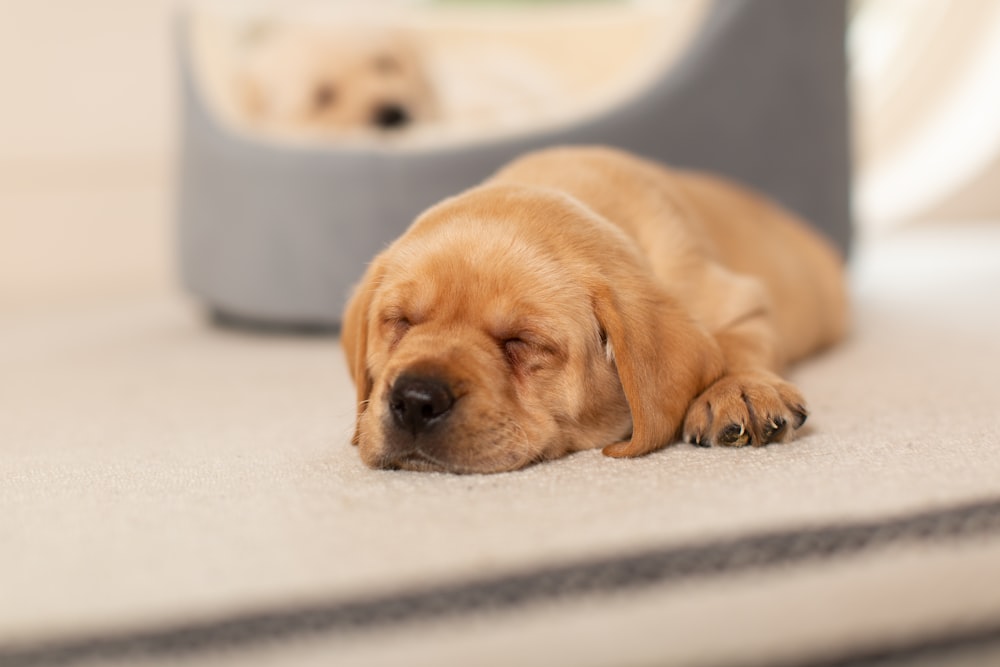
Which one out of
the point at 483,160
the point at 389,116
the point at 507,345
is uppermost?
the point at 507,345

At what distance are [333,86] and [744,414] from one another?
3.45m

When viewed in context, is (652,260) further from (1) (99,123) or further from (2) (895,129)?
(2) (895,129)

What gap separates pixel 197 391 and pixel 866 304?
3.01 meters

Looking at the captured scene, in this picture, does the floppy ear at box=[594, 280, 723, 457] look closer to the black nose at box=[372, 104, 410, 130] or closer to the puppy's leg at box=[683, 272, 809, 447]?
the puppy's leg at box=[683, 272, 809, 447]

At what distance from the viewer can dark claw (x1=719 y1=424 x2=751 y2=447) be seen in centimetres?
205

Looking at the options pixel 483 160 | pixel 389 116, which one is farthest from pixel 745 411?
pixel 389 116

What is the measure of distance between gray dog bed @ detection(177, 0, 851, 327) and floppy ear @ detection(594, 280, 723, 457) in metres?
1.82

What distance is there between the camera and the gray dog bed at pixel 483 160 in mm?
3965

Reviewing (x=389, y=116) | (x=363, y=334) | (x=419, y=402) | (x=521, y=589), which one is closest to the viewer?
(x=521, y=589)

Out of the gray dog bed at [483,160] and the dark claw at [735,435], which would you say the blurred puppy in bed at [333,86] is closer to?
the gray dog bed at [483,160]

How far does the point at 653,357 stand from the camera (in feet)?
6.85

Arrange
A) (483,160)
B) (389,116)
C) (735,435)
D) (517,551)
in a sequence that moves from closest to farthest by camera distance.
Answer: (517,551)
(735,435)
(483,160)
(389,116)

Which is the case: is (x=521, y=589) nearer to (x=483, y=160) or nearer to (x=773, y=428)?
(x=773, y=428)

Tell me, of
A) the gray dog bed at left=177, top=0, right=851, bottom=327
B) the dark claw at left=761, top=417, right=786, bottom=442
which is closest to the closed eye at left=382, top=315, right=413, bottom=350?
the dark claw at left=761, top=417, right=786, bottom=442
